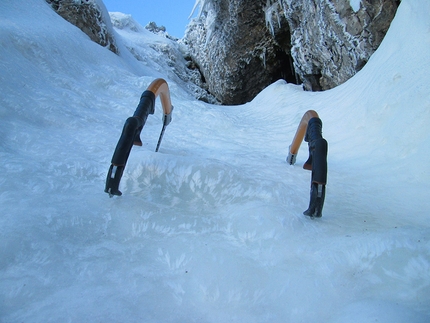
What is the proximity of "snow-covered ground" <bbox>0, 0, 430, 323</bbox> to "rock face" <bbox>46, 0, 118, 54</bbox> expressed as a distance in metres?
3.74

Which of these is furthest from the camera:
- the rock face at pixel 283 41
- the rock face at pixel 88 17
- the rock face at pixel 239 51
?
the rock face at pixel 239 51

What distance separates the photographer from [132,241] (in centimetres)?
128

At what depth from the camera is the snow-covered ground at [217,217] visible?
3.21 ft

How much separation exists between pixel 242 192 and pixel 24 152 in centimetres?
142

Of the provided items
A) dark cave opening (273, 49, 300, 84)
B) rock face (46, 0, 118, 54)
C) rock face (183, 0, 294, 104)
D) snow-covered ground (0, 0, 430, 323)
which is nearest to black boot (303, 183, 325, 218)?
snow-covered ground (0, 0, 430, 323)

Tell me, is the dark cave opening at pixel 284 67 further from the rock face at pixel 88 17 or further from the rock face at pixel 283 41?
the rock face at pixel 88 17

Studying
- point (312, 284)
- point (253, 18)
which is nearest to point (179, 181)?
point (312, 284)

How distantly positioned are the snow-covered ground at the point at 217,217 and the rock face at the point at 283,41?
3.28ft

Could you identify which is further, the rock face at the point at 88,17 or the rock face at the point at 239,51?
the rock face at the point at 239,51

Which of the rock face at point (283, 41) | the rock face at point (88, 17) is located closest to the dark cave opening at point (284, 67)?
the rock face at point (283, 41)

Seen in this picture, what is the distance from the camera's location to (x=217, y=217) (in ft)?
4.93

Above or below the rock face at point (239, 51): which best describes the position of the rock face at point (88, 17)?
below

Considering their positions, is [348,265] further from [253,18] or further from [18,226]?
[253,18]

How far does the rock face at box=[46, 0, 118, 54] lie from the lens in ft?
21.5
